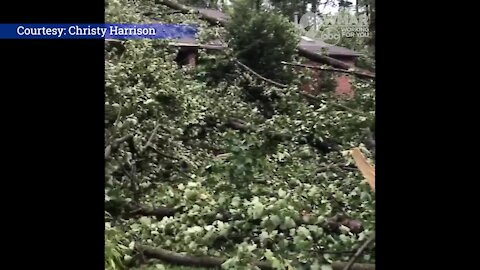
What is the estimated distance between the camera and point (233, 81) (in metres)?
2.06

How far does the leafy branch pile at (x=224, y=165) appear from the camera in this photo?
6.52 ft

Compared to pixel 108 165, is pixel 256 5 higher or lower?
higher

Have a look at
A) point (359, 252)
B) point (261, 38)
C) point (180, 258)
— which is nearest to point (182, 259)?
point (180, 258)

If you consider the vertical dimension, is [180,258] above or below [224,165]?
below

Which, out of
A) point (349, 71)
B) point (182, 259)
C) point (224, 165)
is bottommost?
point (182, 259)

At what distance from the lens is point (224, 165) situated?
2057 millimetres

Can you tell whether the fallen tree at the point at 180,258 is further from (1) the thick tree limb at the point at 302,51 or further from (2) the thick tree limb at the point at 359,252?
(1) the thick tree limb at the point at 302,51

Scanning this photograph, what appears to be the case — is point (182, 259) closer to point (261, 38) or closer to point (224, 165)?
point (224, 165)

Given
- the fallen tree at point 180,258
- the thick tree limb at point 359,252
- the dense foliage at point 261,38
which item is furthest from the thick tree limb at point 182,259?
the dense foliage at point 261,38
